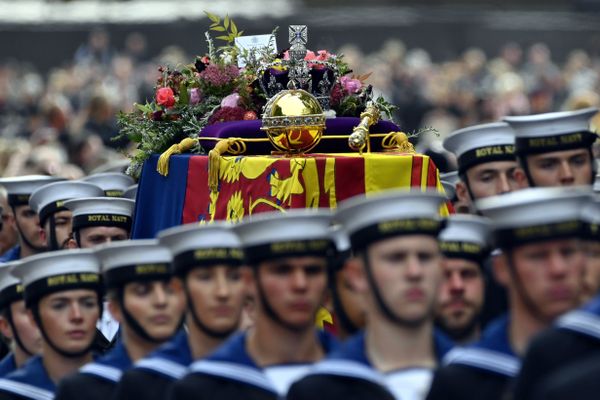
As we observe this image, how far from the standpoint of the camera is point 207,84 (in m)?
11.1

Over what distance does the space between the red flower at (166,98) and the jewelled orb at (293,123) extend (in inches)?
50.5

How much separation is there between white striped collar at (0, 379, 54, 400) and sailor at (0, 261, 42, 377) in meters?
0.58

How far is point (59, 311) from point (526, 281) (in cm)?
254

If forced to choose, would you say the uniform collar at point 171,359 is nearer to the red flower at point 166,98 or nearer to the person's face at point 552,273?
the person's face at point 552,273

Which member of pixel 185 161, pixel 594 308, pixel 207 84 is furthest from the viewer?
pixel 207 84

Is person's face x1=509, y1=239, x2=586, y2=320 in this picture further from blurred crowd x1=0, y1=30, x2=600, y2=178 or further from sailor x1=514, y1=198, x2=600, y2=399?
blurred crowd x1=0, y1=30, x2=600, y2=178

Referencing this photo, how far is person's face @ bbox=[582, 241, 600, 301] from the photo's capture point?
6.26 meters

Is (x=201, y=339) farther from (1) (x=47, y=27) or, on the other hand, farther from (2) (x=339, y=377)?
(1) (x=47, y=27)

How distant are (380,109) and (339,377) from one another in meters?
4.95

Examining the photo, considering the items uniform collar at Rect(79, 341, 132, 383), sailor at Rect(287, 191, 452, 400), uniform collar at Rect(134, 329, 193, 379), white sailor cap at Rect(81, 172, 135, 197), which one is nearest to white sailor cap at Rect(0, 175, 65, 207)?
white sailor cap at Rect(81, 172, 135, 197)

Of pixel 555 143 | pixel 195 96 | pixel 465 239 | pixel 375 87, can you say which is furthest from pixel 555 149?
pixel 375 87

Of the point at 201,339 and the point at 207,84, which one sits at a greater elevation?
the point at 207,84

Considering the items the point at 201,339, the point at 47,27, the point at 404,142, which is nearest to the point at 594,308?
the point at 201,339

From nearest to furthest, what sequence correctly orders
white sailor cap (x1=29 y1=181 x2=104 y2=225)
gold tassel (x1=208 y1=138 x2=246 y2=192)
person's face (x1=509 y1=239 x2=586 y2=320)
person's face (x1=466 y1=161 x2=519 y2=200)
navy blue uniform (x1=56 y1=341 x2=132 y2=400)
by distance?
person's face (x1=509 y1=239 x2=586 y2=320)
navy blue uniform (x1=56 y1=341 x2=132 y2=400)
person's face (x1=466 y1=161 x2=519 y2=200)
gold tassel (x1=208 y1=138 x2=246 y2=192)
white sailor cap (x1=29 y1=181 x2=104 y2=225)
